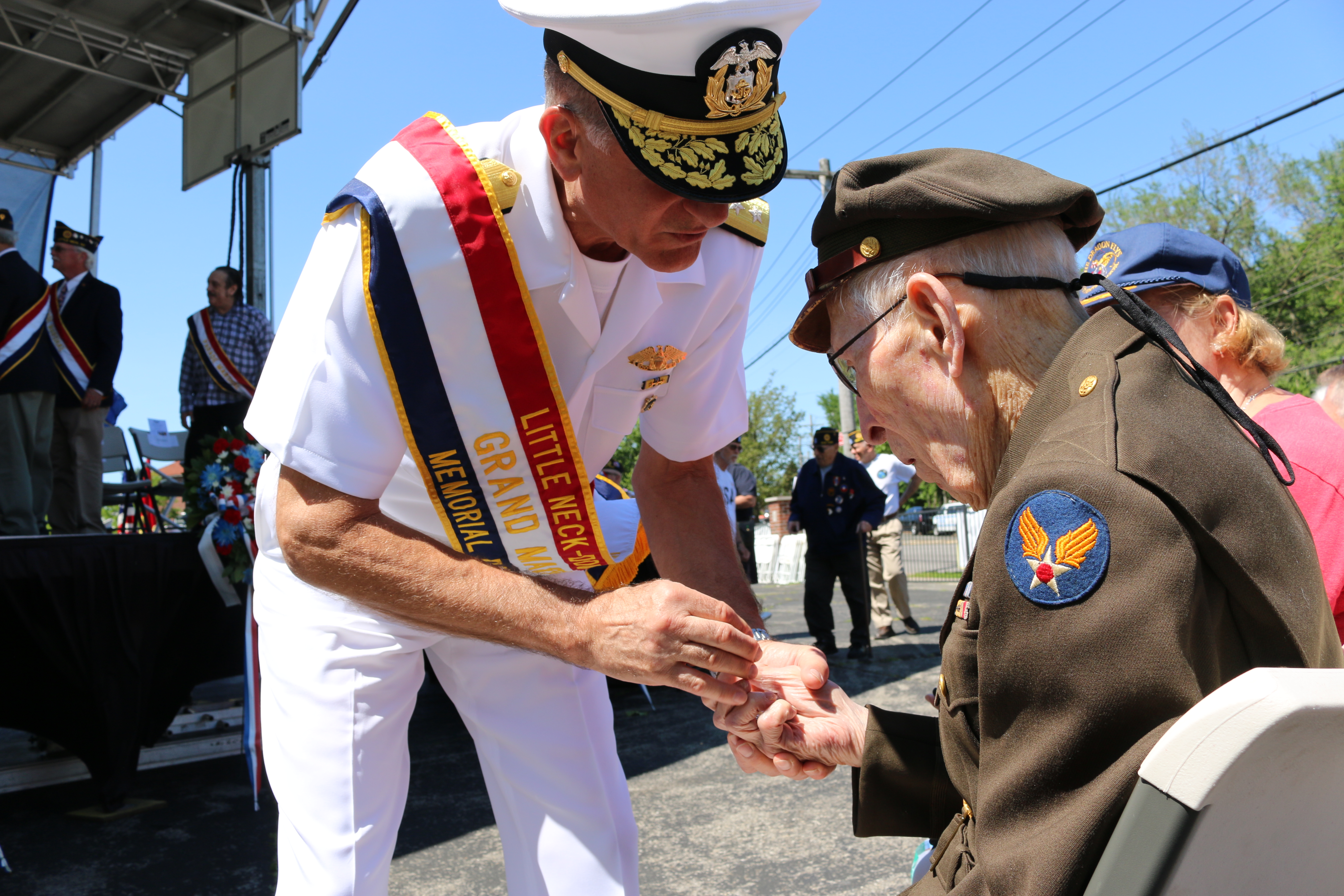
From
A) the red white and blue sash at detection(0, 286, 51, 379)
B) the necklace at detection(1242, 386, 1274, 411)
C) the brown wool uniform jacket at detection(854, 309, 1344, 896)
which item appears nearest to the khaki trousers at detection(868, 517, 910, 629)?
the necklace at detection(1242, 386, 1274, 411)

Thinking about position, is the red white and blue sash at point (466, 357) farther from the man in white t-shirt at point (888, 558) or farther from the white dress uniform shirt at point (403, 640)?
the man in white t-shirt at point (888, 558)

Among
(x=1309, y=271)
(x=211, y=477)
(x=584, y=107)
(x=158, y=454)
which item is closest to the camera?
(x=584, y=107)

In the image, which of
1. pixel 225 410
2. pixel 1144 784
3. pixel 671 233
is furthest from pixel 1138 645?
pixel 225 410

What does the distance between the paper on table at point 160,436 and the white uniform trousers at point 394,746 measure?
796 cm

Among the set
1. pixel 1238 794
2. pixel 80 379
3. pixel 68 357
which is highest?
pixel 68 357

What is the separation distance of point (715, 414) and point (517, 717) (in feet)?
2.59

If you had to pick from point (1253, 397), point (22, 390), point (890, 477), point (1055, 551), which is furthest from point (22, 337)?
point (890, 477)

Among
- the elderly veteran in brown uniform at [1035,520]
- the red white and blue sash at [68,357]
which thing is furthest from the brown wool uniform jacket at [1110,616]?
the red white and blue sash at [68,357]

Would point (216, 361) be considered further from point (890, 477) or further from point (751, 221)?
point (890, 477)

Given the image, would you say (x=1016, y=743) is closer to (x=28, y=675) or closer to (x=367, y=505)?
(x=367, y=505)

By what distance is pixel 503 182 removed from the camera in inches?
64.1

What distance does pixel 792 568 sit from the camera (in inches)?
749

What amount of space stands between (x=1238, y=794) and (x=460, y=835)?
3.83 m

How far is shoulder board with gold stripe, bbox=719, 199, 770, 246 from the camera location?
2.00 metres
